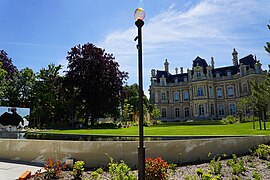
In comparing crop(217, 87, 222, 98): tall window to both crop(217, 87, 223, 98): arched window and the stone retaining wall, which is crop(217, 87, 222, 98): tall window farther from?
the stone retaining wall

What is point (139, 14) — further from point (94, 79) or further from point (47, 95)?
point (47, 95)

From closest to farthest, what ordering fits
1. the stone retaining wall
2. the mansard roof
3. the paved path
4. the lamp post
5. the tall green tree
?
the lamp post
the paved path
the stone retaining wall
the tall green tree
the mansard roof

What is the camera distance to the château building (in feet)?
158

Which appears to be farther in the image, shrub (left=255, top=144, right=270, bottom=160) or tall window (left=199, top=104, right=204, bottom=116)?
tall window (left=199, top=104, right=204, bottom=116)

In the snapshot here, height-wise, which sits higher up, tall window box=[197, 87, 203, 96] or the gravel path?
tall window box=[197, 87, 203, 96]

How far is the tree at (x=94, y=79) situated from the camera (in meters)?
31.0

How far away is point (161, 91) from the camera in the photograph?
2240 inches

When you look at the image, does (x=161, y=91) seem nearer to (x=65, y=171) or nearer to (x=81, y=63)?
(x=81, y=63)

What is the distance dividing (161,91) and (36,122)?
2957cm

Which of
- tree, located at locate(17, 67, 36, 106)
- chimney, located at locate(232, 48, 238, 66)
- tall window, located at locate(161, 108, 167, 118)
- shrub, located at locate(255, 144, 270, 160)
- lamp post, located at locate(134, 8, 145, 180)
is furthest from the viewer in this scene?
tall window, located at locate(161, 108, 167, 118)

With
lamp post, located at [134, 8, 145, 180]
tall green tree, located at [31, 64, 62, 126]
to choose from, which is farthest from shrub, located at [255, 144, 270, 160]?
tall green tree, located at [31, 64, 62, 126]

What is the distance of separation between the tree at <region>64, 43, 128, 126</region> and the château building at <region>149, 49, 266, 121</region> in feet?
78.4

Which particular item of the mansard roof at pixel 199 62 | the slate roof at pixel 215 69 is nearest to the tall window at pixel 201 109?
the slate roof at pixel 215 69

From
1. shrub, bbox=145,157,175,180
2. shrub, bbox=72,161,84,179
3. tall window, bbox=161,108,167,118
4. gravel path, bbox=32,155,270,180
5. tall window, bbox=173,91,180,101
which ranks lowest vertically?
gravel path, bbox=32,155,270,180
